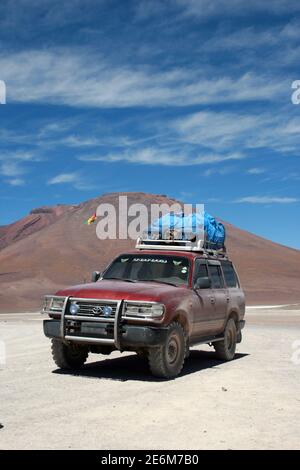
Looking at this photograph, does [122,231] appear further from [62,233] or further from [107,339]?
[107,339]

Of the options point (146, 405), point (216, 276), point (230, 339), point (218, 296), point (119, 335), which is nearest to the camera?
point (146, 405)

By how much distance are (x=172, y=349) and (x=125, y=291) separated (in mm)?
1201

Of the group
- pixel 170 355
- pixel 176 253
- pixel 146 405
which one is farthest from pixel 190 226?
pixel 146 405

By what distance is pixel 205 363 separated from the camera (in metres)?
11.8

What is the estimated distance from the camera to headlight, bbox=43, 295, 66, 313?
969 cm

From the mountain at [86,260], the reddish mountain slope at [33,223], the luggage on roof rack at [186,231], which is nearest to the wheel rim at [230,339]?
the luggage on roof rack at [186,231]

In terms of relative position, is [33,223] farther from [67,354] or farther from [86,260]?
[67,354]

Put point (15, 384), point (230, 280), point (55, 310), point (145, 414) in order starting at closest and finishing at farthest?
point (145, 414), point (15, 384), point (55, 310), point (230, 280)

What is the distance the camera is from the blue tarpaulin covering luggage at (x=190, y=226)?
1184 cm

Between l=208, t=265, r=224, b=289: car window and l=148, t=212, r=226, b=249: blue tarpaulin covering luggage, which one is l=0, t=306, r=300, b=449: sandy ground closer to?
l=208, t=265, r=224, b=289: car window

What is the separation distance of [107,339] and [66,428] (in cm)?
299

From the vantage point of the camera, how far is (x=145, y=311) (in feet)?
29.9
